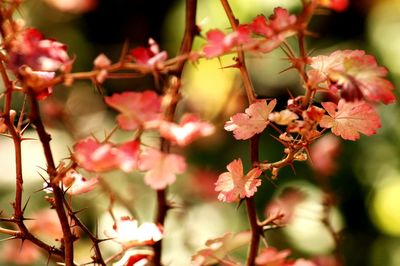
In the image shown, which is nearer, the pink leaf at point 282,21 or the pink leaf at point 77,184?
the pink leaf at point 282,21

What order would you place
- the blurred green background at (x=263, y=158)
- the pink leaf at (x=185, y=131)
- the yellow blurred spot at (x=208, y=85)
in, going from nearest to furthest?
the pink leaf at (x=185, y=131) < the blurred green background at (x=263, y=158) < the yellow blurred spot at (x=208, y=85)

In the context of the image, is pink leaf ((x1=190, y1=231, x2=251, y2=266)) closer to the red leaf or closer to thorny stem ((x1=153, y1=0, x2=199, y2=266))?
thorny stem ((x1=153, y1=0, x2=199, y2=266))

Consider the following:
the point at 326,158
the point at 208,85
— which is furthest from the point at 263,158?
the point at 326,158

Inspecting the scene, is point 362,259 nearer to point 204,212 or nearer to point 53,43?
point 204,212

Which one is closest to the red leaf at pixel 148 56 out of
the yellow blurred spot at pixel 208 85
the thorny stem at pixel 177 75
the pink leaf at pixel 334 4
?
the thorny stem at pixel 177 75

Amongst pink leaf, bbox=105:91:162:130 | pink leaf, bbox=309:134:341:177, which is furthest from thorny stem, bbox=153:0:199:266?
pink leaf, bbox=309:134:341:177

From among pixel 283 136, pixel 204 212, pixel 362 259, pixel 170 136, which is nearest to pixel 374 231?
pixel 362 259

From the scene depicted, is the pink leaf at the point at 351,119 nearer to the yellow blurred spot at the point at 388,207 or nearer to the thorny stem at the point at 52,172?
the thorny stem at the point at 52,172
